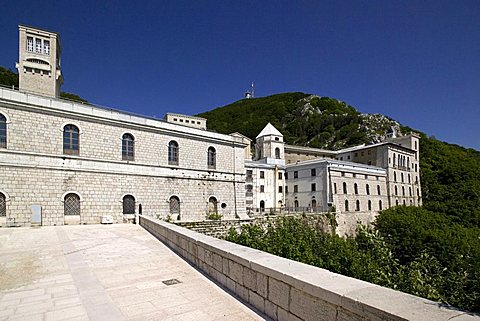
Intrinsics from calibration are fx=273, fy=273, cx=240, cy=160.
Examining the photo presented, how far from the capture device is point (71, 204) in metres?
16.1

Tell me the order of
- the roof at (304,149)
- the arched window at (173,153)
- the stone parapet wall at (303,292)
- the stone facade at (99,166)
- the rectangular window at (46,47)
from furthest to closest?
the roof at (304,149) < the rectangular window at (46,47) < the arched window at (173,153) < the stone facade at (99,166) < the stone parapet wall at (303,292)

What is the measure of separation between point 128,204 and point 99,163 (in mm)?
3300

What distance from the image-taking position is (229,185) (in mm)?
24531

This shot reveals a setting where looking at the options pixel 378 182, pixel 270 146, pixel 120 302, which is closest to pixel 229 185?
pixel 270 146

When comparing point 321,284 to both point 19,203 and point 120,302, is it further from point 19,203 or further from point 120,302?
point 19,203

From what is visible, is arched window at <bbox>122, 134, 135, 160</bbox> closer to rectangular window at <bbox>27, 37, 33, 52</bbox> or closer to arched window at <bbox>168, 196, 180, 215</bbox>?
arched window at <bbox>168, 196, 180, 215</bbox>

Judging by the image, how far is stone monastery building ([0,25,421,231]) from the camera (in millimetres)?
14773

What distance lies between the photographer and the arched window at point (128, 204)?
18273 mm

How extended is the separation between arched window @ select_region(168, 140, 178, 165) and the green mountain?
140 feet

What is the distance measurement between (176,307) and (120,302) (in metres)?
0.88

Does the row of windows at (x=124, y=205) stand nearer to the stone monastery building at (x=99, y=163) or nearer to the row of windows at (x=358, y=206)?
the stone monastery building at (x=99, y=163)

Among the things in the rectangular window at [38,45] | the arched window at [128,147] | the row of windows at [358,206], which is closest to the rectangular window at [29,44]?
the rectangular window at [38,45]

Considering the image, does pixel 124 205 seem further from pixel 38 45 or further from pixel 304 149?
pixel 304 149

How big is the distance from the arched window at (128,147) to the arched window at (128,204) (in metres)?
2.73
